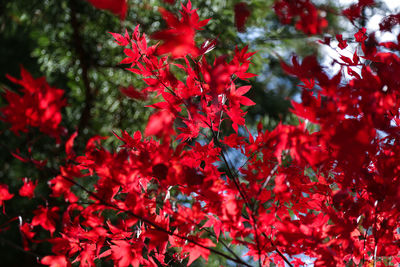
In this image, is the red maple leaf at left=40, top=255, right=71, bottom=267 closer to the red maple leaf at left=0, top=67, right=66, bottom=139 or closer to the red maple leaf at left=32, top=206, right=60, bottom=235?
the red maple leaf at left=32, top=206, right=60, bottom=235

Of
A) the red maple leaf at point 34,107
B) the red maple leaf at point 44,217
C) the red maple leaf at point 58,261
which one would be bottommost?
the red maple leaf at point 58,261

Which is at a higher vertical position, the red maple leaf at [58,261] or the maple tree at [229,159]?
the maple tree at [229,159]

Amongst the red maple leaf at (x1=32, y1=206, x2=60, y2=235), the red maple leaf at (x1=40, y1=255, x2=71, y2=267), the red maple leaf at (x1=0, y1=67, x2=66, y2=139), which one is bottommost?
the red maple leaf at (x1=40, y1=255, x2=71, y2=267)

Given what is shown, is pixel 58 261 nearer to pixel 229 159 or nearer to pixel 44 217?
pixel 44 217

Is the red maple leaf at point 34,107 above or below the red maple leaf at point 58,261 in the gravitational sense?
above

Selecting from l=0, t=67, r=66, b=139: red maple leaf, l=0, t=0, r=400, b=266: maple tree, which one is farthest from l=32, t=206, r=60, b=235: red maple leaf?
l=0, t=67, r=66, b=139: red maple leaf

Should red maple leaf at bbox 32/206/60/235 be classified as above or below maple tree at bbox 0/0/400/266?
below

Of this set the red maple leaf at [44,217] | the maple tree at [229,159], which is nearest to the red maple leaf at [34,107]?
the maple tree at [229,159]

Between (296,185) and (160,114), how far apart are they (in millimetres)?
446

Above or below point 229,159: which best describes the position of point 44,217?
below

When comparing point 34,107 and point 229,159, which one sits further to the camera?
point 229,159

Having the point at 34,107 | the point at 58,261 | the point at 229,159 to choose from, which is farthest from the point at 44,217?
the point at 229,159

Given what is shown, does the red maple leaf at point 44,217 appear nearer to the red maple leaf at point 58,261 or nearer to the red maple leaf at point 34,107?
the red maple leaf at point 58,261

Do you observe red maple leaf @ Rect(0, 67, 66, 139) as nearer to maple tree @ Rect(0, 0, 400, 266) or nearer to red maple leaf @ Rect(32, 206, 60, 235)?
maple tree @ Rect(0, 0, 400, 266)
